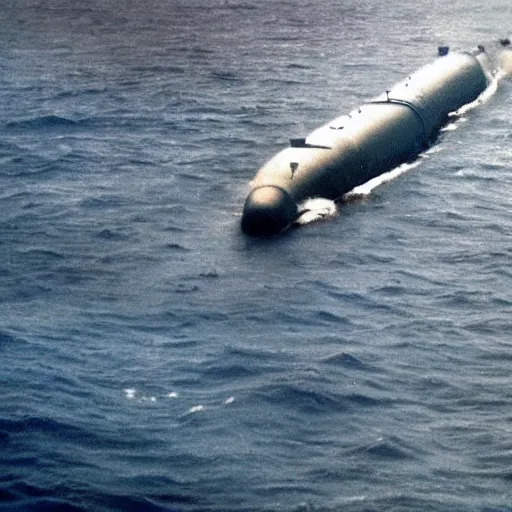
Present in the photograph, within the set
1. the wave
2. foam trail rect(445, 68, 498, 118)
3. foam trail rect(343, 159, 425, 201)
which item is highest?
the wave

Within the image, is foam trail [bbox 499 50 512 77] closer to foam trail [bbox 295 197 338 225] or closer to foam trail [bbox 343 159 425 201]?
foam trail [bbox 343 159 425 201]

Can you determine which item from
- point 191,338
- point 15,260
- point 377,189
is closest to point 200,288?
point 191,338

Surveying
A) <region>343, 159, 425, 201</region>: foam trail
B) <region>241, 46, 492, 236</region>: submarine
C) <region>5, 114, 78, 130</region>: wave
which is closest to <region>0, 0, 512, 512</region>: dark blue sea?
<region>5, 114, 78, 130</region>: wave

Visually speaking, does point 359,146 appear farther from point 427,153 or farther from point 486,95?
point 486,95

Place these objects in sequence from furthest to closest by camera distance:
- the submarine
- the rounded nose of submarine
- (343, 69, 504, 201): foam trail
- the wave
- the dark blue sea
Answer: the wave < (343, 69, 504, 201): foam trail < the submarine < the rounded nose of submarine < the dark blue sea

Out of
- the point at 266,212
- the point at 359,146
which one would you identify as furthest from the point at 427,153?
the point at 266,212

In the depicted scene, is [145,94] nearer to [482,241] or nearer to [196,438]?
[482,241]
